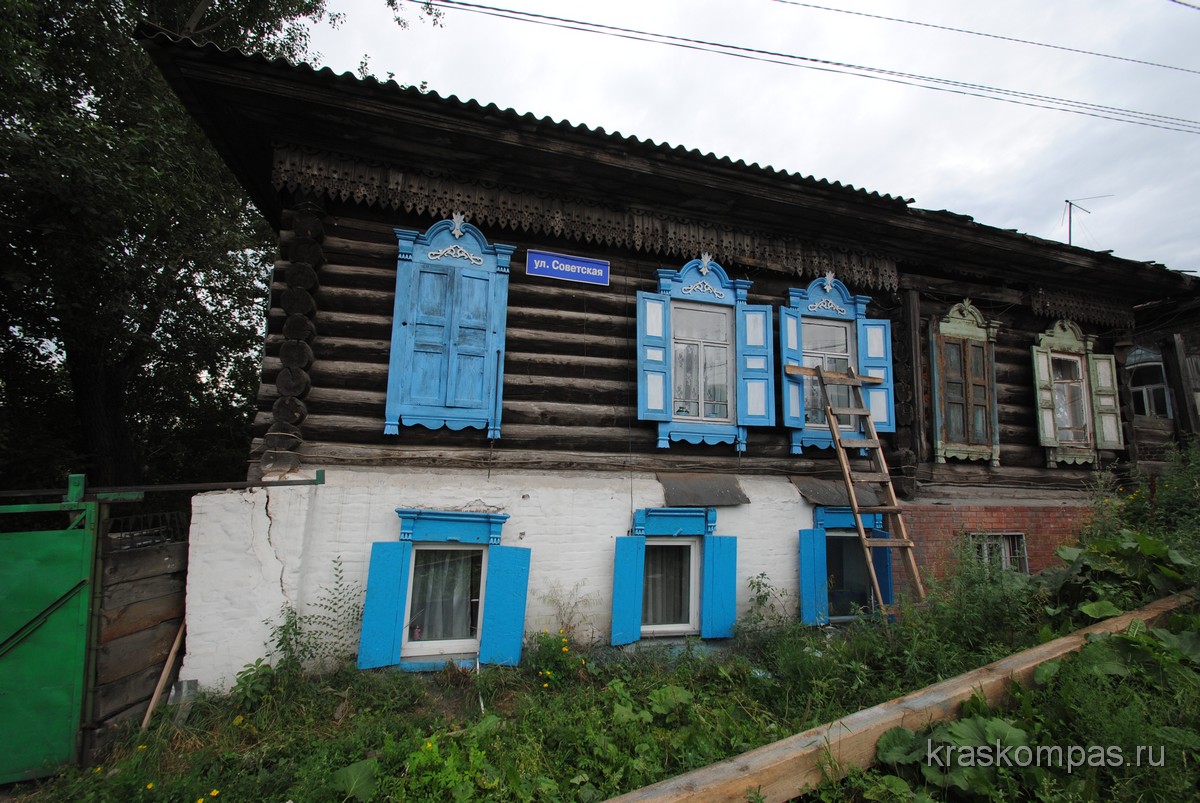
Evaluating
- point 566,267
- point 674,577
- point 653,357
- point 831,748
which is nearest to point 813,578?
point 674,577

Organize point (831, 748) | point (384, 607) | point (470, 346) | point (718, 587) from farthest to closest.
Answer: point (718, 587), point (470, 346), point (384, 607), point (831, 748)

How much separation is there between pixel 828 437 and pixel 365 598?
17.8ft

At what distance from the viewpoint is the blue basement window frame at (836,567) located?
6113 mm

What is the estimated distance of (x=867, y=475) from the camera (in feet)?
19.4

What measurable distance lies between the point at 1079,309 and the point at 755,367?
5.97m

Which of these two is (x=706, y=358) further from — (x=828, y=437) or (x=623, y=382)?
(x=828, y=437)

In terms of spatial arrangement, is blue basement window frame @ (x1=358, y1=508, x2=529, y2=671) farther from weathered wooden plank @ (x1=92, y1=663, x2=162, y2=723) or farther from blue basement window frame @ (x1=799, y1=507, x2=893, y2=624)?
blue basement window frame @ (x1=799, y1=507, x2=893, y2=624)

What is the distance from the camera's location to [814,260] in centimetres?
691

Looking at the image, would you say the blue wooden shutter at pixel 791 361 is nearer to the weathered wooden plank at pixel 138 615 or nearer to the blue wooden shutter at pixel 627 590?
the blue wooden shutter at pixel 627 590

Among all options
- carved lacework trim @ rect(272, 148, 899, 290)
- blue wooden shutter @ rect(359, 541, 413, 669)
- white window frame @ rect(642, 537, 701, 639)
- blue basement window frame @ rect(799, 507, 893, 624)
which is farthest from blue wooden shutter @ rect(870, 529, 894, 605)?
blue wooden shutter @ rect(359, 541, 413, 669)

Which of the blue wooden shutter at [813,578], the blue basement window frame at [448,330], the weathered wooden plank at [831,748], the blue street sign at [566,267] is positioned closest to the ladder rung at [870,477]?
the blue wooden shutter at [813,578]

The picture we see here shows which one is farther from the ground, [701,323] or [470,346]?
[701,323]

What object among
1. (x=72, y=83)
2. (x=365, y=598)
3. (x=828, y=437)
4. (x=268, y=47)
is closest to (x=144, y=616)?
(x=365, y=598)

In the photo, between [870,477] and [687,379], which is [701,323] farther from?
[870,477]
